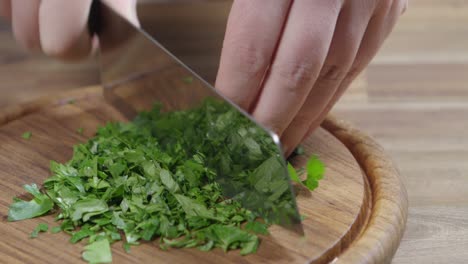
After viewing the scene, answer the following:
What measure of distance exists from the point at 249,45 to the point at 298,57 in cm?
11

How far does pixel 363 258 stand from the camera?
128 centimetres

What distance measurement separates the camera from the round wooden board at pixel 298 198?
132cm

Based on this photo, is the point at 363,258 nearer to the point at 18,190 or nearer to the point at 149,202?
the point at 149,202

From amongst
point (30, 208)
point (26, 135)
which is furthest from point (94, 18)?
point (30, 208)

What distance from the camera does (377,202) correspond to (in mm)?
1445

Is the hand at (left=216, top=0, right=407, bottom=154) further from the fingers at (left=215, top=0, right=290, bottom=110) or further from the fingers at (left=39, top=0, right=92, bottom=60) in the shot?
the fingers at (left=39, top=0, right=92, bottom=60)

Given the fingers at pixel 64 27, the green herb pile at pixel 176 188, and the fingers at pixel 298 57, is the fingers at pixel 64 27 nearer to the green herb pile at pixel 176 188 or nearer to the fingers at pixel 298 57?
the green herb pile at pixel 176 188

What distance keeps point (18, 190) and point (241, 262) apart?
1.91 feet

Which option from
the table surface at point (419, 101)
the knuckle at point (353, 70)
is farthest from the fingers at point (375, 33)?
the table surface at point (419, 101)

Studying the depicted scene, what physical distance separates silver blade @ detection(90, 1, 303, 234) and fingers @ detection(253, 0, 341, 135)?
9 cm

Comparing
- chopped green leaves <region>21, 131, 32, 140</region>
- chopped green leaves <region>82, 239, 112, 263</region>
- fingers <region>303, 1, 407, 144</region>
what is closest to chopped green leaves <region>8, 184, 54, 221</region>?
chopped green leaves <region>82, 239, 112, 263</region>

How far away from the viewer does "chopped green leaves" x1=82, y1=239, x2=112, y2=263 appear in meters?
1.29

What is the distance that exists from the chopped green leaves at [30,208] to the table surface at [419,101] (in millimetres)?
782

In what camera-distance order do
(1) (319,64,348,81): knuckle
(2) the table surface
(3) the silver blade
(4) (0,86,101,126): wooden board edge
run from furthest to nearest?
(4) (0,86,101,126): wooden board edge, (2) the table surface, (1) (319,64,348,81): knuckle, (3) the silver blade
